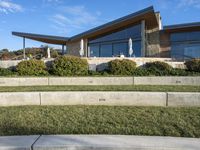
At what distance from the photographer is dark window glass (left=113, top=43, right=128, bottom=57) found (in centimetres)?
2906

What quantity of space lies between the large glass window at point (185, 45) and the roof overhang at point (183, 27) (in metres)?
0.43

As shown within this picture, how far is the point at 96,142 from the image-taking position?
17.2ft

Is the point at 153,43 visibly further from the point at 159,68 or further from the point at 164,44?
the point at 159,68

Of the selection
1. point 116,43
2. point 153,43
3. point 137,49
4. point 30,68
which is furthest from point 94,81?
point 116,43

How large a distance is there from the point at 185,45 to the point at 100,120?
21.7m

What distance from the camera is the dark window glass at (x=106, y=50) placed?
30.8 m

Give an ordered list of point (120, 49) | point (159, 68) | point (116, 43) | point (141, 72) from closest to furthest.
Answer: point (141, 72), point (159, 68), point (120, 49), point (116, 43)

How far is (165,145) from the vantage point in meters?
5.09

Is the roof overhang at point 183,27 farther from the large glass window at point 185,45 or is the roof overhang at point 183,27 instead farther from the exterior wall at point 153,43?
the exterior wall at point 153,43

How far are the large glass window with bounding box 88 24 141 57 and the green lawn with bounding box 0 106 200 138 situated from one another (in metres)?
20.2

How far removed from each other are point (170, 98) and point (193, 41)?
1981 cm

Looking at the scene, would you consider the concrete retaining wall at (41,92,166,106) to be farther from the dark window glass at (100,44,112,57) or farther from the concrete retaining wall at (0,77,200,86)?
the dark window glass at (100,44,112,57)

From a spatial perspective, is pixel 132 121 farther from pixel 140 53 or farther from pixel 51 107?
pixel 140 53

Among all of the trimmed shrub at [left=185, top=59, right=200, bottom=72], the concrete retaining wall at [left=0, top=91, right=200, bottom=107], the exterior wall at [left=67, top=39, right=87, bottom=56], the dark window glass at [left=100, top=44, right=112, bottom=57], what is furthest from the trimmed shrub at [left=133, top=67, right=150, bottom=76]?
the exterior wall at [left=67, top=39, right=87, bottom=56]
